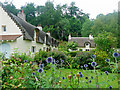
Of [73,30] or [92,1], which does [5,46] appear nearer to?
[92,1]

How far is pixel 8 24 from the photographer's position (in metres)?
10.8

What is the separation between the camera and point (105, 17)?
1209 inches

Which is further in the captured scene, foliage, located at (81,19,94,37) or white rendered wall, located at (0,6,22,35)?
foliage, located at (81,19,94,37)

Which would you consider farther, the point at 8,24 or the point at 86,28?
the point at 86,28

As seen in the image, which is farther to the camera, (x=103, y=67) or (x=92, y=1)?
(x=103, y=67)

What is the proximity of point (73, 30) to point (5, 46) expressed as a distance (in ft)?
96.0

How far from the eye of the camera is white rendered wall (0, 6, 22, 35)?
10653mm

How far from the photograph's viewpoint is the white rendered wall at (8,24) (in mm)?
10653

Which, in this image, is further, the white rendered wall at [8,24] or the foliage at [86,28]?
the foliage at [86,28]

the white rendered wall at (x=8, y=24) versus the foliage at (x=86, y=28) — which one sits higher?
the foliage at (x=86, y=28)

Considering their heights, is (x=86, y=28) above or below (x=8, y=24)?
above

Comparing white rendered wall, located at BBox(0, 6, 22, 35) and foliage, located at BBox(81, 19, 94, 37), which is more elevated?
foliage, located at BBox(81, 19, 94, 37)

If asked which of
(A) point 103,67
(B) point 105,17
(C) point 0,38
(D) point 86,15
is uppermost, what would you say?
(D) point 86,15

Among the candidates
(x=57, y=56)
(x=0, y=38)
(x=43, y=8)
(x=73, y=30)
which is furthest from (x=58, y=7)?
(x=57, y=56)
